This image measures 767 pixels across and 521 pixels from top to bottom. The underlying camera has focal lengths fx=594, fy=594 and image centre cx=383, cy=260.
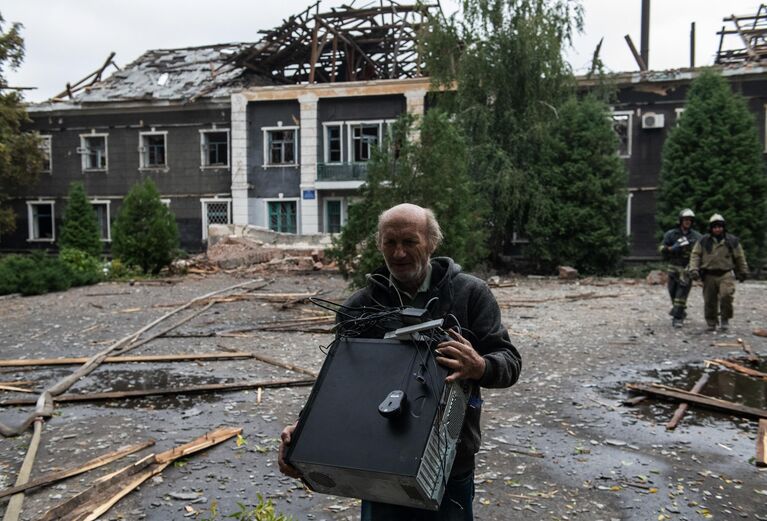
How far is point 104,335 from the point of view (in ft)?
35.9

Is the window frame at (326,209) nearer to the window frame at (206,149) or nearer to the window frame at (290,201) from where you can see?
the window frame at (290,201)

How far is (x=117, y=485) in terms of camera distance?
178 inches

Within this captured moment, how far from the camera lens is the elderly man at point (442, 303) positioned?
2.54 m

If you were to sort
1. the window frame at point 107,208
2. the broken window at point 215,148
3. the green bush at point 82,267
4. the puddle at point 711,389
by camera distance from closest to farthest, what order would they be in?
the puddle at point 711,389 → the green bush at point 82,267 → the broken window at point 215,148 → the window frame at point 107,208

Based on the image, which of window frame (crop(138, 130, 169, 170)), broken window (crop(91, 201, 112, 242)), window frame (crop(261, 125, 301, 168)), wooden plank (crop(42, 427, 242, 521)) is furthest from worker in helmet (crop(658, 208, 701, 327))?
broken window (crop(91, 201, 112, 242))

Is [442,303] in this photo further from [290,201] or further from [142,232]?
[290,201]

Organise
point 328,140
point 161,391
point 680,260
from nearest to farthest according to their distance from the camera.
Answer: point 161,391, point 680,260, point 328,140

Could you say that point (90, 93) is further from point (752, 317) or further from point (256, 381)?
point (752, 317)

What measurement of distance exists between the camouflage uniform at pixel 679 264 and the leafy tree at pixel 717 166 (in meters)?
11.5

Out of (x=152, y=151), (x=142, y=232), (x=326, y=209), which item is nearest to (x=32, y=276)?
(x=142, y=232)

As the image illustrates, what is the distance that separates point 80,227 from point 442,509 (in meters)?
28.0

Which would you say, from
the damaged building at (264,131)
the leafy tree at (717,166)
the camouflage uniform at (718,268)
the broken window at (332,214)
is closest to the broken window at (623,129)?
the damaged building at (264,131)

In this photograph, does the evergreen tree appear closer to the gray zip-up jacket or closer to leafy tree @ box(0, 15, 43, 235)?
leafy tree @ box(0, 15, 43, 235)

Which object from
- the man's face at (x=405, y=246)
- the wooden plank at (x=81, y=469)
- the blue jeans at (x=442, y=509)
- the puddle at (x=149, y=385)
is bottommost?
the puddle at (x=149, y=385)
